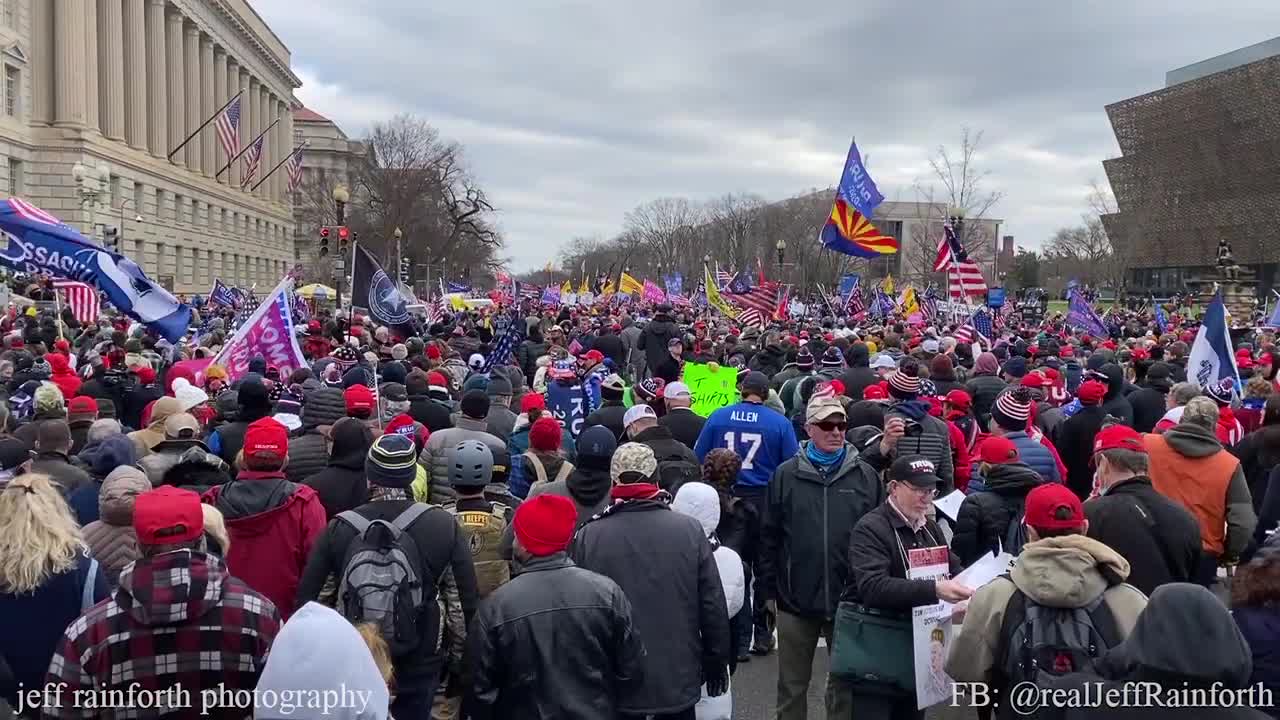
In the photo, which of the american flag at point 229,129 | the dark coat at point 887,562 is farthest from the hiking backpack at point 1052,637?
the american flag at point 229,129

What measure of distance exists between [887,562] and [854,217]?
17.8 meters

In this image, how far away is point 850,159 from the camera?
2197 centimetres

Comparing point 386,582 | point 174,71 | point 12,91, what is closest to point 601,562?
point 386,582

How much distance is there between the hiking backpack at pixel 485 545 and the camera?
5.53 meters

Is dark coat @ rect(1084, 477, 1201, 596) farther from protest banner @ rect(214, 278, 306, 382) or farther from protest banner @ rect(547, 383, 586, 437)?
protest banner @ rect(214, 278, 306, 382)

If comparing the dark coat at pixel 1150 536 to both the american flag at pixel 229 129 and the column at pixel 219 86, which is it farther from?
the column at pixel 219 86

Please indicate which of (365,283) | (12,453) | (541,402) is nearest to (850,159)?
(365,283)

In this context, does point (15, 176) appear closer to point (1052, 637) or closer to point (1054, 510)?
point (1054, 510)

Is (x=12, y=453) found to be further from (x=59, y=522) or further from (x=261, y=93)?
(x=261, y=93)

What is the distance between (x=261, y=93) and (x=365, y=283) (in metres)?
80.3

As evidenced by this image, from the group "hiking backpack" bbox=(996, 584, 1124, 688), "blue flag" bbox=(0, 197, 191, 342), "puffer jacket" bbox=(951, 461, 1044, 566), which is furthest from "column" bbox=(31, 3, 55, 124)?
"hiking backpack" bbox=(996, 584, 1124, 688)

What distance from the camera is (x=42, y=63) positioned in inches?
2014

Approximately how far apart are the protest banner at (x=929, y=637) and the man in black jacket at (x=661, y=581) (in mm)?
876

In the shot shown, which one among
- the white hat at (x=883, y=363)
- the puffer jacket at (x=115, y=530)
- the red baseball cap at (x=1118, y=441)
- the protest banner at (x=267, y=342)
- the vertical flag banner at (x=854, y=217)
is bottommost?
the puffer jacket at (x=115, y=530)
